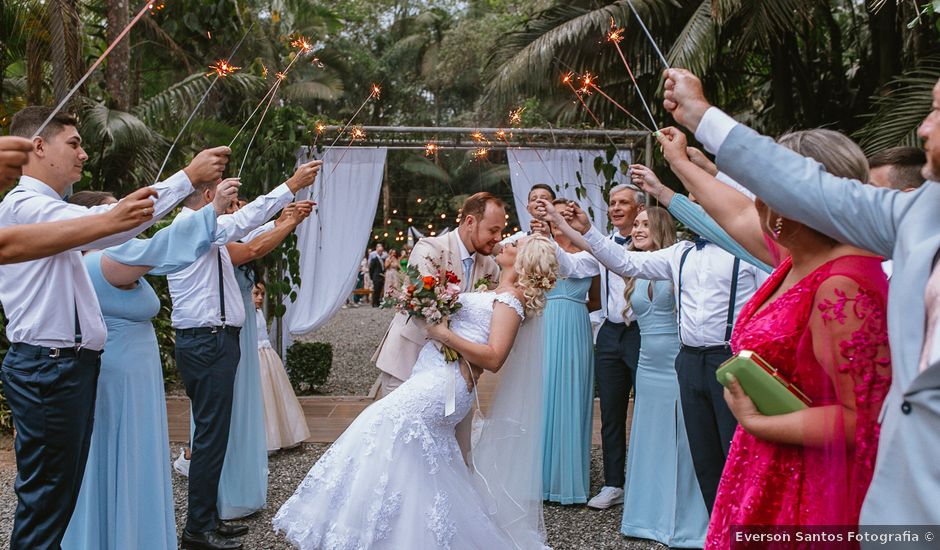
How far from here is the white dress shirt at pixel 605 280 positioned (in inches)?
225

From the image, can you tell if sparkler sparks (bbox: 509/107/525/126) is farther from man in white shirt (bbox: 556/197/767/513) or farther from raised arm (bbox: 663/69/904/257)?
raised arm (bbox: 663/69/904/257)

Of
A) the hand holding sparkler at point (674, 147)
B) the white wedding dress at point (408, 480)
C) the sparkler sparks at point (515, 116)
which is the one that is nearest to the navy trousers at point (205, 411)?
the white wedding dress at point (408, 480)

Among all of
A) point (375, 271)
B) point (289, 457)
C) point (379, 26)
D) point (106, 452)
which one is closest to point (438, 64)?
point (379, 26)

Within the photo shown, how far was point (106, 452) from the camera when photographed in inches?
149

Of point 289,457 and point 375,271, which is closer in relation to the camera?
point 289,457

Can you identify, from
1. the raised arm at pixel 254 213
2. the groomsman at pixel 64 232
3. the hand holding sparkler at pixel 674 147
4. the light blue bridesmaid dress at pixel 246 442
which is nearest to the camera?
the hand holding sparkler at pixel 674 147

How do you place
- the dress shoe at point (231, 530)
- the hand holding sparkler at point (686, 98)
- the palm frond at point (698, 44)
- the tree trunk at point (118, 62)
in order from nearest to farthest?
the hand holding sparkler at point (686, 98), the dress shoe at point (231, 530), the palm frond at point (698, 44), the tree trunk at point (118, 62)

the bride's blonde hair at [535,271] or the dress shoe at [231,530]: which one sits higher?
the bride's blonde hair at [535,271]

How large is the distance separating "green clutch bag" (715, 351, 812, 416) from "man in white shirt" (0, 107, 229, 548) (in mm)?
2313

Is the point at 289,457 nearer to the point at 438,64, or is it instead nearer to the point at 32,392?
the point at 32,392

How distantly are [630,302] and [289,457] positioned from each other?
3.50 metres

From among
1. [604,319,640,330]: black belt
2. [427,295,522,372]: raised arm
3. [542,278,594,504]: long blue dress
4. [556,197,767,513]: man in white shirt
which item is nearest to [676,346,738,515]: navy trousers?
[556,197,767,513]: man in white shirt

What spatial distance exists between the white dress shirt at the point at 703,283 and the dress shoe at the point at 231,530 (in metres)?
2.82

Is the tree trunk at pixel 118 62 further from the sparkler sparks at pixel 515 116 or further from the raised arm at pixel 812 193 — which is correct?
the raised arm at pixel 812 193
